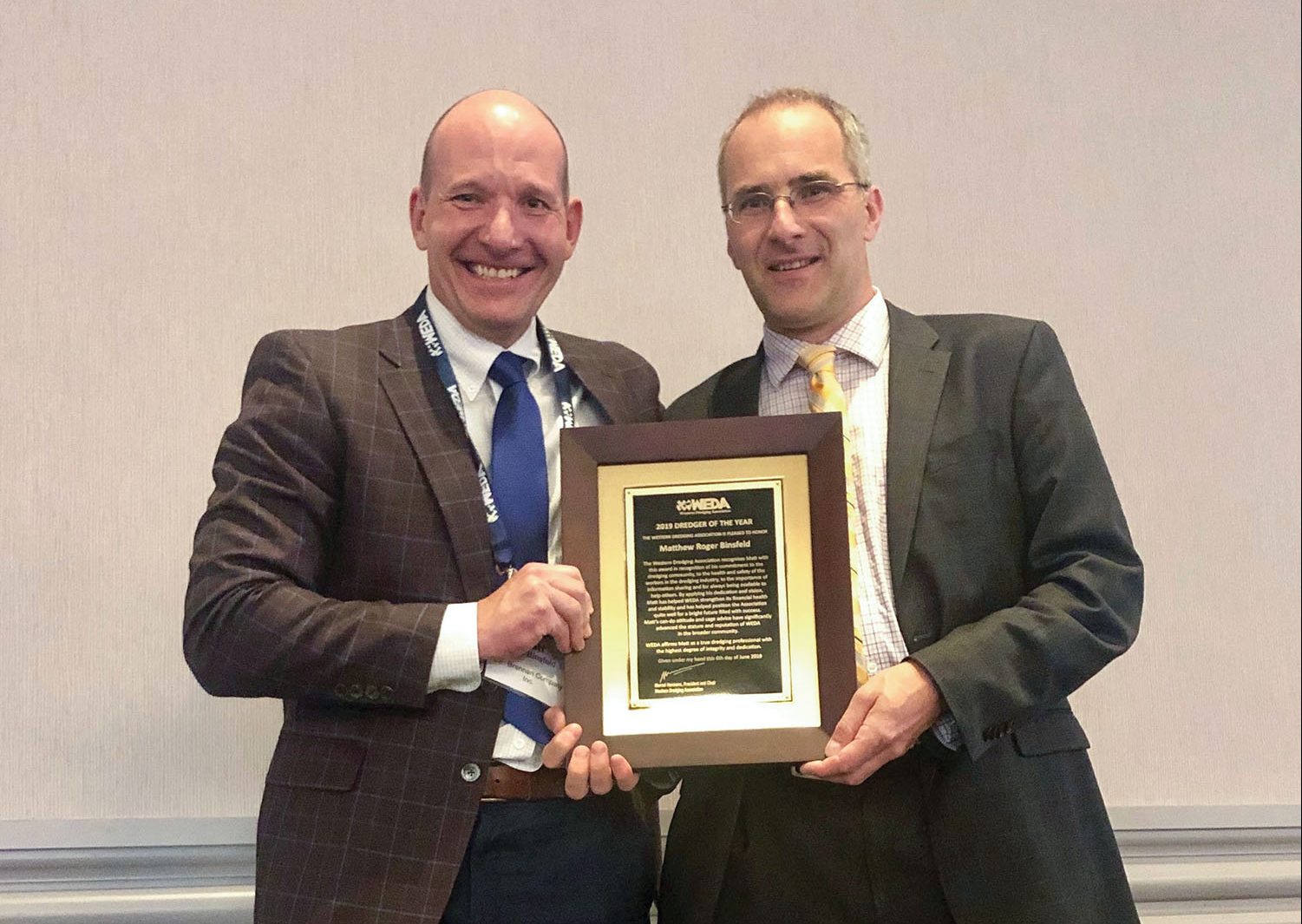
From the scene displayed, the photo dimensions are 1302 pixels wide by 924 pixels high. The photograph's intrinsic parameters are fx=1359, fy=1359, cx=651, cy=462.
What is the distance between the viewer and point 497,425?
1.79 m

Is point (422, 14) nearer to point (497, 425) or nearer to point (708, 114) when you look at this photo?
point (708, 114)

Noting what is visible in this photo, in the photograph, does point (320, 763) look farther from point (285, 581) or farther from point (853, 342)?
point (853, 342)

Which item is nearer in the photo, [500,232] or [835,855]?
[835,855]

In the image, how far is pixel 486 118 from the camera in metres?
1.86

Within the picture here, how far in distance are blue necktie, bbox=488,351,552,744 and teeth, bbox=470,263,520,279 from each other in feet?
0.59

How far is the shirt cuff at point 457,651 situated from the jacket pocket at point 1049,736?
69cm

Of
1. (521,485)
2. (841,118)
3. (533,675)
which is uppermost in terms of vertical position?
(841,118)

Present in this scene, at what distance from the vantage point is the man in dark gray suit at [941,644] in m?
1.67

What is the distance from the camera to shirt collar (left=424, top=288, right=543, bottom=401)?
6.02ft

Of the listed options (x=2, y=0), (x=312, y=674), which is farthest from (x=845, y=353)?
(x=2, y=0)

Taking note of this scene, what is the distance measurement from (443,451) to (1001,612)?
28.8 inches

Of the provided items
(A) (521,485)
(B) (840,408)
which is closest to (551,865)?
(A) (521,485)

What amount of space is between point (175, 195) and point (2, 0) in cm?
45

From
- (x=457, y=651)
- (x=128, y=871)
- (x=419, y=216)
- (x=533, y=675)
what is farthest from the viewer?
(x=128, y=871)
